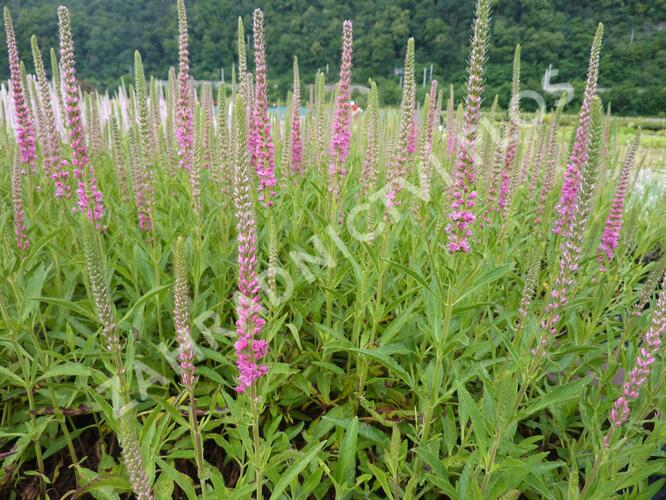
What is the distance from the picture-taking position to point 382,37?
33.9 meters

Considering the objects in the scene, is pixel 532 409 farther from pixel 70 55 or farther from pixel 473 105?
pixel 70 55

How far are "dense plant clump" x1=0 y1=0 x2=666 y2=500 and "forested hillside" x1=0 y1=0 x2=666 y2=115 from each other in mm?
8621

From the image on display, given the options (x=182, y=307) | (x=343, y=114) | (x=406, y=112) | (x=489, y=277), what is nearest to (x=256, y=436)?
(x=182, y=307)

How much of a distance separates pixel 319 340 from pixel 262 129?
1838 mm

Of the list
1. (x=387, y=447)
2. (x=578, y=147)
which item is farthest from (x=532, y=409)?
(x=578, y=147)

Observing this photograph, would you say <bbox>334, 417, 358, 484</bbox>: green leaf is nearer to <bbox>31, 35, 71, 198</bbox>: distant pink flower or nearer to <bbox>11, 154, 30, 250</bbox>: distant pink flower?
<bbox>11, 154, 30, 250</bbox>: distant pink flower

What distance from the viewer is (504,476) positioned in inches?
75.7

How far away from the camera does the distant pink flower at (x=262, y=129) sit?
356 cm

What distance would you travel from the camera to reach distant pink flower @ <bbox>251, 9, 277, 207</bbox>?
140 inches

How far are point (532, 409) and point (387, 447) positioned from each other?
90 cm

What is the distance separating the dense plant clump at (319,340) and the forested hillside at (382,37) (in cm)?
862

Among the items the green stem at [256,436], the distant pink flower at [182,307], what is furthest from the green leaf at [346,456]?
the distant pink flower at [182,307]

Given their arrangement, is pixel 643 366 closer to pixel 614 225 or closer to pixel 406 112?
pixel 406 112

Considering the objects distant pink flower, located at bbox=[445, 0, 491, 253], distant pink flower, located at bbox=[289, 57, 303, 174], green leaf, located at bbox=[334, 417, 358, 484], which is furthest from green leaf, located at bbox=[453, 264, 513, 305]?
distant pink flower, located at bbox=[289, 57, 303, 174]
